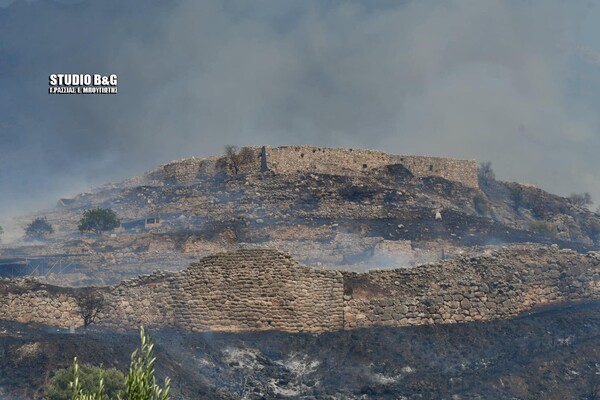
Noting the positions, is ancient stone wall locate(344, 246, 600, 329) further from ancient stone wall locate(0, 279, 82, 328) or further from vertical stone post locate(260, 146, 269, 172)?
vertical stone post locate(260, 146, 269, 172)

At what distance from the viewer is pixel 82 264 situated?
44344 millimetres

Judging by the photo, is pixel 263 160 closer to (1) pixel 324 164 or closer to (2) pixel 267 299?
(1) pixel 324 164

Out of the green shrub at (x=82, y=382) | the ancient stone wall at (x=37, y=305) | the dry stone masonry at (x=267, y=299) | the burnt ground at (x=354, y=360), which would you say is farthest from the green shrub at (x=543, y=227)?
the green shrub at (x=82, y=382)

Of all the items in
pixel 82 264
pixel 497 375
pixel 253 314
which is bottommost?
pixel 497 375

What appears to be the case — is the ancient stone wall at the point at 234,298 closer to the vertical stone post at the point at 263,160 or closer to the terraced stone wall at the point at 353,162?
the terraced stone wall at the point at 353,162

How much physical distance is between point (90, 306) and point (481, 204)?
3166 cm

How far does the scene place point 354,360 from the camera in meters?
29.9

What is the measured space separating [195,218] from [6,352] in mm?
26192

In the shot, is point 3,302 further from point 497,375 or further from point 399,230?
point 399,230

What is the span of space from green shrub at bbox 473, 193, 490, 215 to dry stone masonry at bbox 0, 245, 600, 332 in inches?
955

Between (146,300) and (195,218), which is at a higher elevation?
(195,218)

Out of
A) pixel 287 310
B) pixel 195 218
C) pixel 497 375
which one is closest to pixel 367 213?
pixel 195 218

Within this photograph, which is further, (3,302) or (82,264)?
(82,264)

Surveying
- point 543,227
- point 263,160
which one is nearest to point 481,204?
point 543,227
